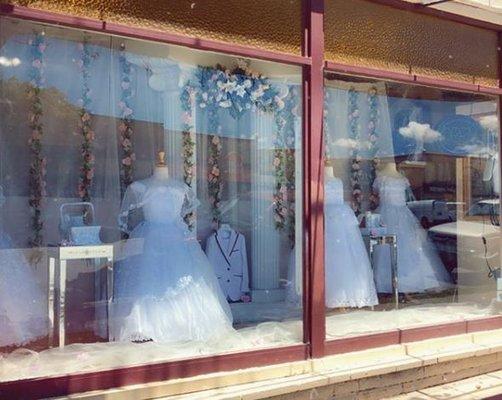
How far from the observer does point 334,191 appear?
5.13 metres

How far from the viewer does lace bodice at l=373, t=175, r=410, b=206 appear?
5.87 metres

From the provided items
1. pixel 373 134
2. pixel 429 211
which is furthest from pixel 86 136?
pixel 429 211

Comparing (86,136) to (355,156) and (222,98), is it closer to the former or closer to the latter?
(222,98)

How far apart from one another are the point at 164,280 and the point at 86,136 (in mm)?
1240

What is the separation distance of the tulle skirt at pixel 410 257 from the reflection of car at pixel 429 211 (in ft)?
0.18

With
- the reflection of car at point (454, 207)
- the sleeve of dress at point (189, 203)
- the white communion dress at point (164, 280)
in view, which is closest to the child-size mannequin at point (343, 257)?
the white communion dress at point (164, 280)

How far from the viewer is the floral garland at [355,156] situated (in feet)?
18.0

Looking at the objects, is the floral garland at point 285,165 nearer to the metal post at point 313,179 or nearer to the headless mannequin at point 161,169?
the metal post at point 313,179

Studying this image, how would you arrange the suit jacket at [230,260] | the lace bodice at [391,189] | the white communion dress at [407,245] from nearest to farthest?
the suit jacket at [230,260] → the white communion dress at [407,245] → the lace bodice at [391,189]

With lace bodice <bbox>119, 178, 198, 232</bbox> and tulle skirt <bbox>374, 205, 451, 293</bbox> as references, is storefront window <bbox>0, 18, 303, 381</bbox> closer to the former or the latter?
lace bodice <bbox>119, 178, 198, 232</bbox>

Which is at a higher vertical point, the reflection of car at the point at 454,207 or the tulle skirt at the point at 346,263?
the reflection of car at the point at 454,207

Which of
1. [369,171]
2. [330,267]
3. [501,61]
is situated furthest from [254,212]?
[501,61]

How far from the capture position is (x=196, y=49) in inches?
163

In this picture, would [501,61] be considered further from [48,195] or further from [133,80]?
[48,195]
